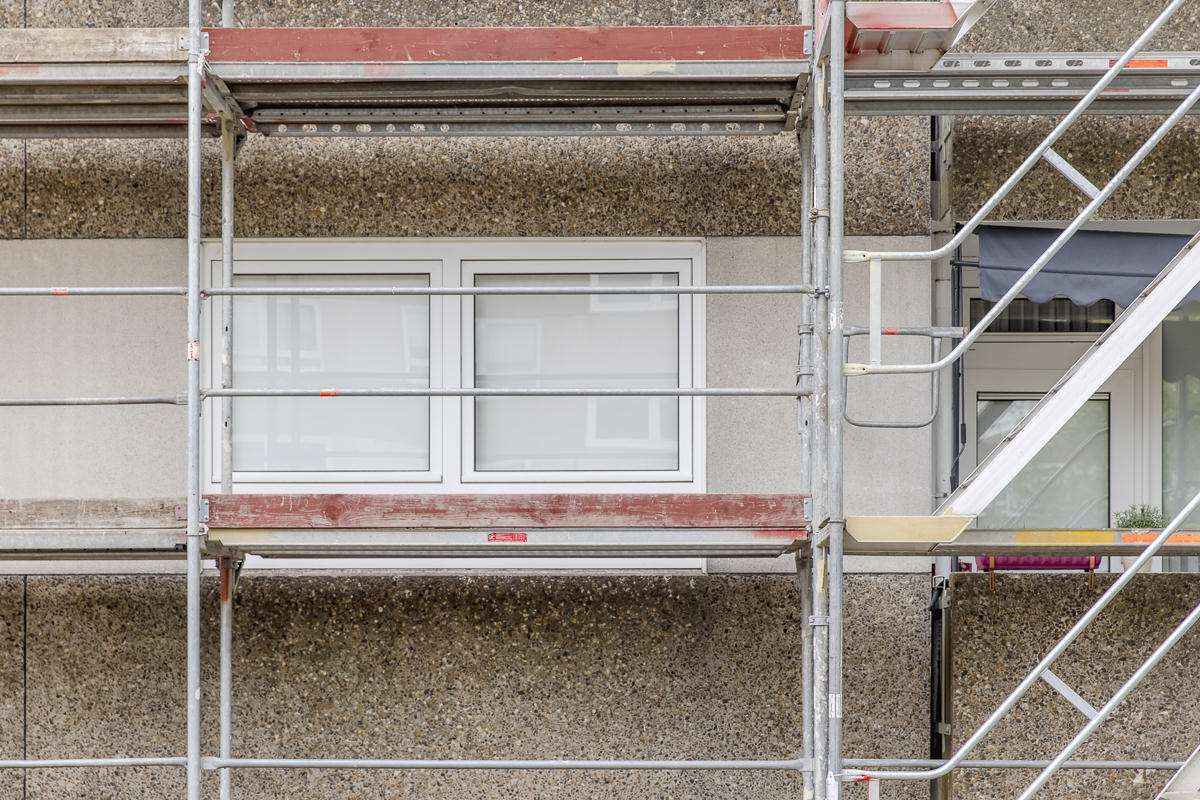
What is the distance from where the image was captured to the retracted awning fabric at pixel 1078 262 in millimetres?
5344

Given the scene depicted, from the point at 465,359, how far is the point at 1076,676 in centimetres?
312

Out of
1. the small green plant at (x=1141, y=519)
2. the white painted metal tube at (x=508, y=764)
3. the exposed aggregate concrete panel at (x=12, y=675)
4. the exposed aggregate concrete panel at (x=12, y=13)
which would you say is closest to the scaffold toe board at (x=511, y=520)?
the white painted metal tube at (x=508, y=764)

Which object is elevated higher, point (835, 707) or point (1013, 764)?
point (835, 707)

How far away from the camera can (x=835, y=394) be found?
4.03m

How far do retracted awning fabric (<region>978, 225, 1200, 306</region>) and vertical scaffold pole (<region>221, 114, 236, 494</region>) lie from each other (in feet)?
10.9

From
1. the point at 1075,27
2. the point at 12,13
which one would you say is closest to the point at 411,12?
the point at 12,13

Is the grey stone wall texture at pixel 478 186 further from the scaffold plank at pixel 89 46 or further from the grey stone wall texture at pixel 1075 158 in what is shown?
the scaffold plank at pixel 89 46

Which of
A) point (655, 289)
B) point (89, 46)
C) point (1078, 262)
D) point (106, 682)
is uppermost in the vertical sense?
point (89, 46)

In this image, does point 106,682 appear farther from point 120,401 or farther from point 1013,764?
point 1013,764

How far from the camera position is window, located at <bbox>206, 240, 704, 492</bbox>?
5.42 meters

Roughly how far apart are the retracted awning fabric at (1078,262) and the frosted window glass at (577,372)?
148 cm

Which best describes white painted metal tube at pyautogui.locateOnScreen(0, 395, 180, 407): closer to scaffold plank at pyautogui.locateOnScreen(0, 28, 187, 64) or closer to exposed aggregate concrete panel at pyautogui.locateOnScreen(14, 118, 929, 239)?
exposed aggregate concrete panel at pyautogui.locateOnScreen(14, 118, 929, 239)

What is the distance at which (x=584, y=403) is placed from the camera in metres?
5.47

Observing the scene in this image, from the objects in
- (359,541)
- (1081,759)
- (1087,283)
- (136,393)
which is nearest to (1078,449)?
(1087,283)
